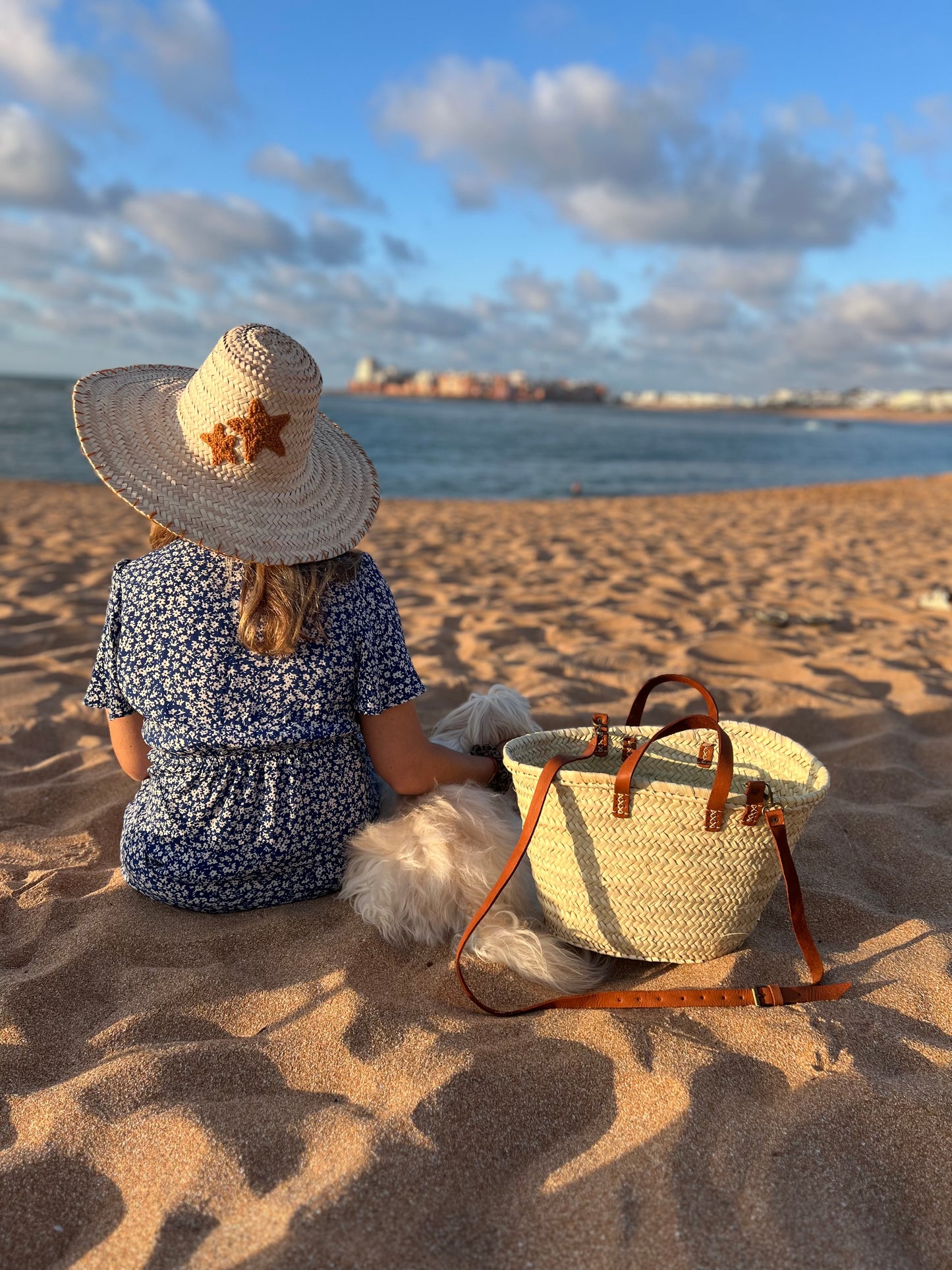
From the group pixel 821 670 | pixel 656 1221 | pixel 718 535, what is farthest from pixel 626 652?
pixel 718 535

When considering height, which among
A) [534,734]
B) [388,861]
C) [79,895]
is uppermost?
[534,734]

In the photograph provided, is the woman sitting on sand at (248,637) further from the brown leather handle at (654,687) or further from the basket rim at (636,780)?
the brown leather handle at (654,687)

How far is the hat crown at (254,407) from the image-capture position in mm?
1813

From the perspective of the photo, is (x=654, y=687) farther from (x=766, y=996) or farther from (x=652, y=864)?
(x=766, y=996)

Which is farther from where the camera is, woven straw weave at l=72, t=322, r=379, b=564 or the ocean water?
the ocean water

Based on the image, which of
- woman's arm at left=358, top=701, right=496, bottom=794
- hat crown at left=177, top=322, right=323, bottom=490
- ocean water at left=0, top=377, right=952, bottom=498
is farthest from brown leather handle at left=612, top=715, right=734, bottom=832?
ocean water at left=0, top=377, right=952, bottom=498

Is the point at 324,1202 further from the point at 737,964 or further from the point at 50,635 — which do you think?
the point at 50,635

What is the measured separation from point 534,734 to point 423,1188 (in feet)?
3.35

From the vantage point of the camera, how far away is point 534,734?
2.11 m

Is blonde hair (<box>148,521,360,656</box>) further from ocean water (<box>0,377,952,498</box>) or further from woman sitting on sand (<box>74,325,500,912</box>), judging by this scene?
ocean water (<box>0,377,952,498</box>)

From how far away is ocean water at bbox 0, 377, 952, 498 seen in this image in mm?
17156

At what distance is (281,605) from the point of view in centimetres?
190

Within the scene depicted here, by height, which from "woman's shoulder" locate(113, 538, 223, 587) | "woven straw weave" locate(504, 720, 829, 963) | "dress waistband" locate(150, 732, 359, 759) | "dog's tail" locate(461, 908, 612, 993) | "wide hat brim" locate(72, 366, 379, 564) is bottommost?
"dog's tail" locate(461, 908, 612, 993)

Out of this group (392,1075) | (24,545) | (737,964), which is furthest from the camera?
(24,545)
